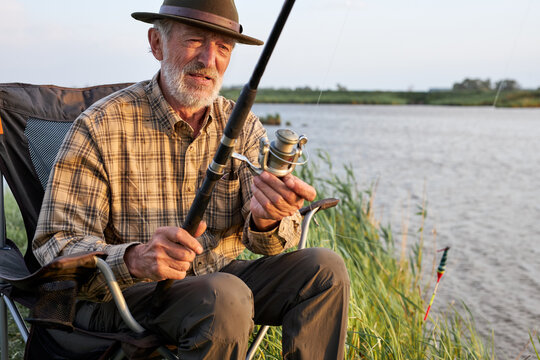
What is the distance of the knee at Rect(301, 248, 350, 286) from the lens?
1.66 meters

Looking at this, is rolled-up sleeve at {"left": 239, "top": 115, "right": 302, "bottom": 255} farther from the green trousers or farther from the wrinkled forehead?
the wrinkled forehead

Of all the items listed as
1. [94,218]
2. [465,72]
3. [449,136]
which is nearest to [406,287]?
[94,218]

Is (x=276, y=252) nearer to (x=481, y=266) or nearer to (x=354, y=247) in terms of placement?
(x=354, y=247)

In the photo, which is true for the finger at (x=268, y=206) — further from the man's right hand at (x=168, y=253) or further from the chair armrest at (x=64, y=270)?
the chair armrest at (x=64, y=270)

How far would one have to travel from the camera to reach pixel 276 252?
1779mm

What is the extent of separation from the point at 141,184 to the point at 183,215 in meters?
0.17

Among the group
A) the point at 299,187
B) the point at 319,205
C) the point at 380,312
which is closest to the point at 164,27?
the point at 319,205

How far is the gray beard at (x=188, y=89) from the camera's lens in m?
1.88

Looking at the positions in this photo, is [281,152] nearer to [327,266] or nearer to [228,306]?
[228,306]

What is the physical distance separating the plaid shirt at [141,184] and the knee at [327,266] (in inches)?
3.8

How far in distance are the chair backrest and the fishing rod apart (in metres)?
0.94

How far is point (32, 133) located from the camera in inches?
85.5

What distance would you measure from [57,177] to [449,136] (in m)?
17.9

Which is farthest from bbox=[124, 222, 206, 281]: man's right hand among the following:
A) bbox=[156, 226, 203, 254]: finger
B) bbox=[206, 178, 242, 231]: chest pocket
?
bbox=[206, 178, 242, 231]: chest pocket
